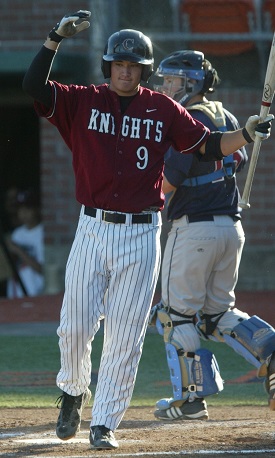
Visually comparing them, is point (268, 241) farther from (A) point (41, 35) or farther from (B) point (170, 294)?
(B) point (170, 294)

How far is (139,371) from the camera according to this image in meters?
8.28

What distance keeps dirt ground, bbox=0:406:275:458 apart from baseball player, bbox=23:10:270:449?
0.61 ft

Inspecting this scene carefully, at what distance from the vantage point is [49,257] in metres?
13.2

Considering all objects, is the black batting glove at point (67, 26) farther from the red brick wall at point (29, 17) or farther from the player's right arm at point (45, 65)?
the red brick wall at point (29, 17)

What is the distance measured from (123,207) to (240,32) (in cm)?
792

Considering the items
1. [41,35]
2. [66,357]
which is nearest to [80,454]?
[66,357]

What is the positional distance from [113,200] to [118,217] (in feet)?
0.30

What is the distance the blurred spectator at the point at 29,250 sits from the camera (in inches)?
521

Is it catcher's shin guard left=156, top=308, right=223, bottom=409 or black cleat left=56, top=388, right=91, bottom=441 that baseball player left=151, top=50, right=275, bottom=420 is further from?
black cleat left=56, top=388, right=91, bottom=441

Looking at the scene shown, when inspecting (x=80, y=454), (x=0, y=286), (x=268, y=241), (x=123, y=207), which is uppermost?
(x=123, y=207)

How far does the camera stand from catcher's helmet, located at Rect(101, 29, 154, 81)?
17.4 ft

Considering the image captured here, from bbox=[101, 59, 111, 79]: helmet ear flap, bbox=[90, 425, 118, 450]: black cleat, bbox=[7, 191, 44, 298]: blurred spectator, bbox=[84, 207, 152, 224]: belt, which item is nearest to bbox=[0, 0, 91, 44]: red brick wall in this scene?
bbox=[7, 191, 44, 298]: blurred spectator

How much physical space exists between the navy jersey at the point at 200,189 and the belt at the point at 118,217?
0.97 m

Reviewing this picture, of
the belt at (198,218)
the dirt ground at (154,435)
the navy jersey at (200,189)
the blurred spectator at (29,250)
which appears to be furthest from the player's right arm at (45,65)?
the blurred spectator at (29,250)
